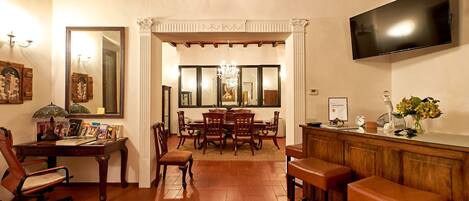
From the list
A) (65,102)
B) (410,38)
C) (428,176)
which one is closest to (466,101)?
(410,38)

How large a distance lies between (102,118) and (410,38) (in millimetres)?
4333

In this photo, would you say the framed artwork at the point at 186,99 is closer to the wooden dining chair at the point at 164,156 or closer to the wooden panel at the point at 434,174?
the wooden dining chair at the point at 164,156

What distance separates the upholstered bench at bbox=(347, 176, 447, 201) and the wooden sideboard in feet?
0.44

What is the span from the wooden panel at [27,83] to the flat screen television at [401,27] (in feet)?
15.0

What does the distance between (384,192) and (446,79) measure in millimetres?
1975

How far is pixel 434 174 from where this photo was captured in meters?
1.71

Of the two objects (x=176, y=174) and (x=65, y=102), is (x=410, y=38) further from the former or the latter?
(x=65, y=102)

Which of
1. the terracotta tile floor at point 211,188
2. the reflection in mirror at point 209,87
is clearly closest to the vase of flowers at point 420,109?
the terracotta tile floor at point 211,188

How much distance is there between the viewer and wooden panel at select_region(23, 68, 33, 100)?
10.2 ft

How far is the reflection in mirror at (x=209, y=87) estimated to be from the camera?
8836mm

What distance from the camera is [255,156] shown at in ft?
18.0

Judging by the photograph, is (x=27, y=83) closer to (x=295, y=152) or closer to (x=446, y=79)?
(x=295, y=152)

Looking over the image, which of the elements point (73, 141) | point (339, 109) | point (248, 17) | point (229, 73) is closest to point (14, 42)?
point (73, 141)

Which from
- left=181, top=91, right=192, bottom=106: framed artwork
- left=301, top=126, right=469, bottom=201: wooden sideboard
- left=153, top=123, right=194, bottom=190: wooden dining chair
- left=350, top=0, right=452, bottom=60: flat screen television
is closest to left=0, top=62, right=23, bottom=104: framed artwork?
left=153, top=123, right=194, bottom=190: wooden dining chair
